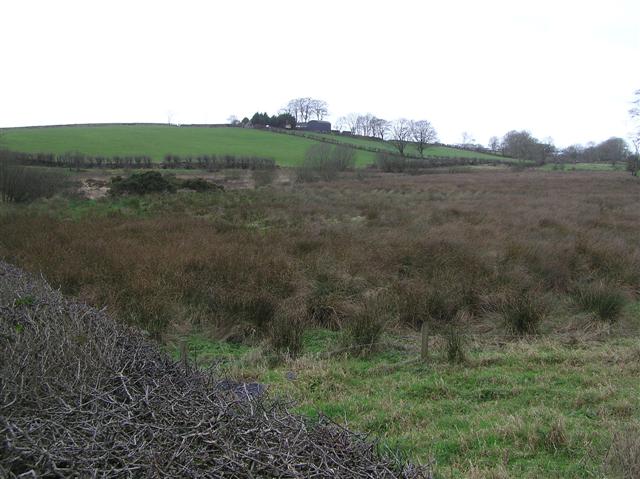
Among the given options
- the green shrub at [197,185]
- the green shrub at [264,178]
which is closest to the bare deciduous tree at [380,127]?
the green shrub at [264,178]

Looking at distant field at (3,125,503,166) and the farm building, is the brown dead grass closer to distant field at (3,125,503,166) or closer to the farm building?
distant field at (3,125,503,166)

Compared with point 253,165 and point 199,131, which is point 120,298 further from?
point 199,131

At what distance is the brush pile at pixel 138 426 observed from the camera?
2006 mm

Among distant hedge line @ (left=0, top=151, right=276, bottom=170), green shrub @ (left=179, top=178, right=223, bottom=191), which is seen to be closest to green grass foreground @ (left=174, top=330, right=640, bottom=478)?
green shrub @ (left=179, top=178, right=223, bottom=191)

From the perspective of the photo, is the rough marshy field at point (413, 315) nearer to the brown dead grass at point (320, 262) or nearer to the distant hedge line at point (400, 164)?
the brown dead grass at point (320, 262)

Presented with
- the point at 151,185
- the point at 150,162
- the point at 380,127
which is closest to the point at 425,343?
the point at 151,185

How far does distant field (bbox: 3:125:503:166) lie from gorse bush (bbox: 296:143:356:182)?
19.6 feet

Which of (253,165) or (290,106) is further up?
(290,106)

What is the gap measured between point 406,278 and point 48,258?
6.40 m

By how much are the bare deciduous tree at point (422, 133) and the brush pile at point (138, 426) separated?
7184 centimetres

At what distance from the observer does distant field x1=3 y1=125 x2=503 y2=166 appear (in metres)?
51.5

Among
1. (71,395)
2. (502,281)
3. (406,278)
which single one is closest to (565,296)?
(502,281)

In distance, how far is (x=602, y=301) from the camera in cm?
689

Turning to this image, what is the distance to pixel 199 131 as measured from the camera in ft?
240
